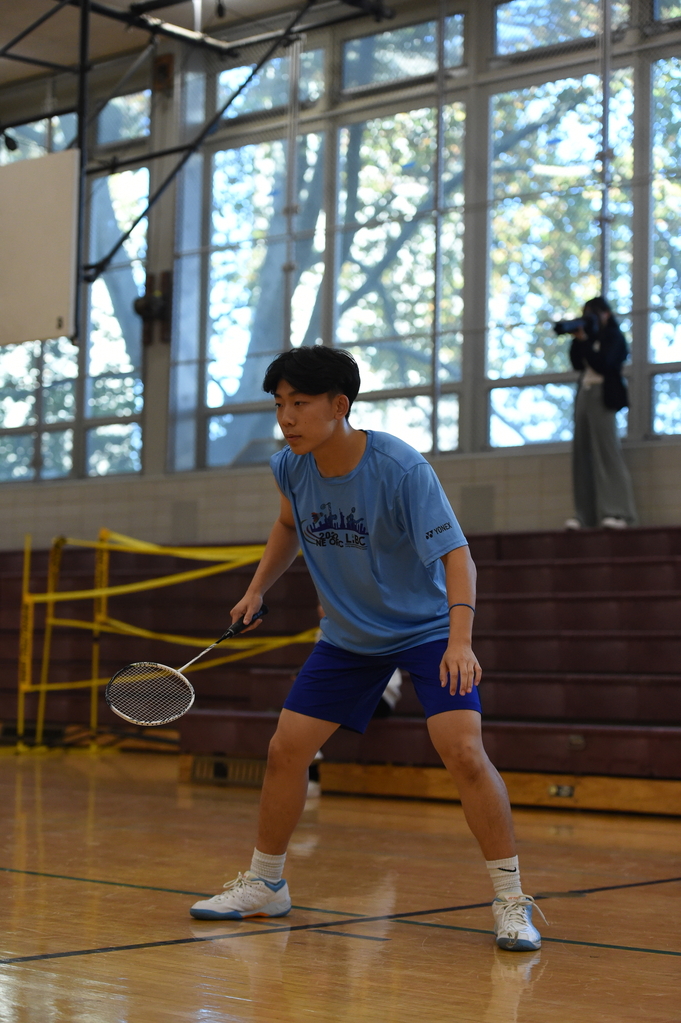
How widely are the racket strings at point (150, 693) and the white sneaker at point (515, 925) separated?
91cm

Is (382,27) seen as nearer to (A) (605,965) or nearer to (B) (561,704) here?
(B) (561,704)

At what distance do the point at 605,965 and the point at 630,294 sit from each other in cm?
743

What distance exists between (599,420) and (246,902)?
6135mm

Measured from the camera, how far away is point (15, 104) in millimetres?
13492

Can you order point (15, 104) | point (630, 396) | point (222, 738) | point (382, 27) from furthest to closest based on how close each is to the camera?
point (15, 104) < point (382, 27) < point (630, 396) < point (222, 738)

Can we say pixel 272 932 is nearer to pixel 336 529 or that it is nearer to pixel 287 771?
pixel 287 771

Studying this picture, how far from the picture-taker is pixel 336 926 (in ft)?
10.2

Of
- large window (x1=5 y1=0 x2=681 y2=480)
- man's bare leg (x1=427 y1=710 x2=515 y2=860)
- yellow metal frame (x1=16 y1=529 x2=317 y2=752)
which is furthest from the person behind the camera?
large window (x1=5 y1=0 x2=681 y2=480)

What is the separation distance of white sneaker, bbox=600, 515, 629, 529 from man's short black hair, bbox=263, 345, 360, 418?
218 inches

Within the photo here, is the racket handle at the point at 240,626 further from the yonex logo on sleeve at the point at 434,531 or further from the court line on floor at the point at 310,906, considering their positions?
the court line on floor at the point at 310,906

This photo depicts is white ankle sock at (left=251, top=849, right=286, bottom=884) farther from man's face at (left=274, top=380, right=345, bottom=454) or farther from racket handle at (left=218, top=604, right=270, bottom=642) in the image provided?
man's face at (left=274, top=380, right=345, bottom=454)

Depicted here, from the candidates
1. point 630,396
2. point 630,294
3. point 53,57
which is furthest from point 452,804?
point 53,57

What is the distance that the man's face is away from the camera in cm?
299

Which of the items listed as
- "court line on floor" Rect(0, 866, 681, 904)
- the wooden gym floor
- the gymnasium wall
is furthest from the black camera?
"court line on floor" Rect(0, 866, 681, 904)
